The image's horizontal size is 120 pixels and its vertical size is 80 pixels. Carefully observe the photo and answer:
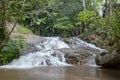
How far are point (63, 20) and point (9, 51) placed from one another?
12620mm

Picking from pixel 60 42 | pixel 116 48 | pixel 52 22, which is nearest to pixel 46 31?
pixel 52 22

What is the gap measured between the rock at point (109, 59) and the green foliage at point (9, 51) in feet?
15.2

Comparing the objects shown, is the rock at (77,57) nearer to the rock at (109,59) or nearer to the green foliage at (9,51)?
the rock at (109,59)

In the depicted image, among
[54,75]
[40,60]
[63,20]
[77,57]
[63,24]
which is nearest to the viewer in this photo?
[54,75]

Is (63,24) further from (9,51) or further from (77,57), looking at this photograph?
(9,51)

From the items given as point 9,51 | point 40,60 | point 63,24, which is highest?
point 63,24

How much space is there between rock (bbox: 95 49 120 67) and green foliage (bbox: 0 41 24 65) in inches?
182

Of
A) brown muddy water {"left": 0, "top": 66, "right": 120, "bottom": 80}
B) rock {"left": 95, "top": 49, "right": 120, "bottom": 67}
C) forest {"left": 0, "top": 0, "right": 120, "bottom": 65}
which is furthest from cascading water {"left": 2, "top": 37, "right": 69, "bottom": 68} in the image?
brown muddy water {"left": 0, "top": 66, "right": 120, "bottom": 80}

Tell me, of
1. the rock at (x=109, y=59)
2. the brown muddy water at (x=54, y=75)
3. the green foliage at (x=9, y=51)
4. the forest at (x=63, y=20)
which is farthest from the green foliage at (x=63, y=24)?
the brown muddy water at (x=54, y=75)

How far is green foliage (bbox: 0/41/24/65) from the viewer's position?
37.4ft

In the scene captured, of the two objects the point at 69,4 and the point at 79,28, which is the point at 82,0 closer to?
the point at 69,4

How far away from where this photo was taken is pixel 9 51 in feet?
39.2

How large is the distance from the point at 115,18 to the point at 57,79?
12.6 ft

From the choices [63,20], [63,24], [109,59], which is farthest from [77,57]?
[63,20]
